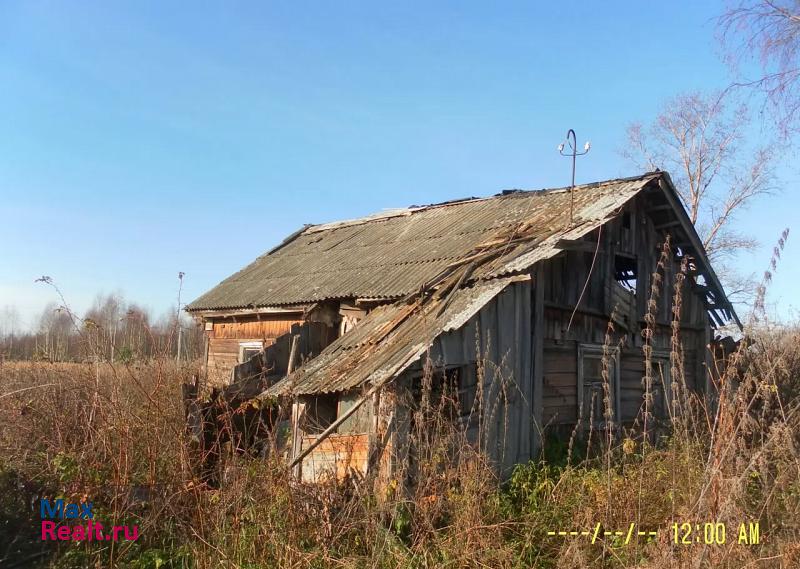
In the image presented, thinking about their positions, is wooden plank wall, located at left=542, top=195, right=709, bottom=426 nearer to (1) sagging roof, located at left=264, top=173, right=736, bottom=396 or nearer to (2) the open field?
(1) sagging roof, located at left=264, top=173, right=736, bottom=396

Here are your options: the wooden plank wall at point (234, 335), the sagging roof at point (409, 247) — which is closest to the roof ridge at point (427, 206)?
the sagging roof at point (409, 247)

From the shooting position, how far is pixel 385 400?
719 centimetres

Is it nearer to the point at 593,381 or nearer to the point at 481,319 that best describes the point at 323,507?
the point at 481,319

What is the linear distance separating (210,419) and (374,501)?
269 centimetres

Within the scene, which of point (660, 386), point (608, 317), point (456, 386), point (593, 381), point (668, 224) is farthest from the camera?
point (668, 224)

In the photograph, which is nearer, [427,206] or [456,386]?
[456,386]

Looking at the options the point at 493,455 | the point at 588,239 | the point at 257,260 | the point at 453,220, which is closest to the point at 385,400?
the point at 493,455

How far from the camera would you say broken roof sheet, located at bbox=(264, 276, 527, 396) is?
24.5 feet

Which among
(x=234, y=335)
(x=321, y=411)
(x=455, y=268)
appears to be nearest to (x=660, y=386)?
(x=455, y=268)

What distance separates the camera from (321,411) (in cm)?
816

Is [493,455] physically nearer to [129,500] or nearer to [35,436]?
[129,500]
